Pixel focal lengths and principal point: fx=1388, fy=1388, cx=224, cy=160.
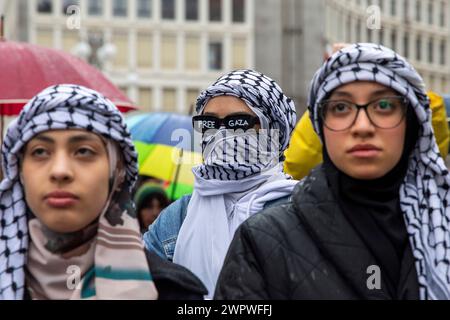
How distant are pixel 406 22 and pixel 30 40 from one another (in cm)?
2735

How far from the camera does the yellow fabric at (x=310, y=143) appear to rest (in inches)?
255

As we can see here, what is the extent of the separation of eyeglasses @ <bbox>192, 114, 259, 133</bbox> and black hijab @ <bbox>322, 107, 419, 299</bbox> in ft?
4.71

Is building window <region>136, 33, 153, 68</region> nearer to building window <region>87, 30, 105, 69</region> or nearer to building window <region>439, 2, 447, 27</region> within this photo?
building window <region>87, 30, 105, 69</region>

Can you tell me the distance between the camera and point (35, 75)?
28.7 feet

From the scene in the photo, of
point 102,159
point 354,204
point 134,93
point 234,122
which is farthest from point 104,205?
point 134,93

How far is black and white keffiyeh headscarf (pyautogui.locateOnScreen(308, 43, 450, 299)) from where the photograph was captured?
395 centimetres

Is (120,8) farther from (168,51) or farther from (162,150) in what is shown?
(162,150)

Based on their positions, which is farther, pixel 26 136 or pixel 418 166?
pixel 418 166

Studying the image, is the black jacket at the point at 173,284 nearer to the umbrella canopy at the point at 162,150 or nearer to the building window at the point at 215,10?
the umbrella canopy at the point at 162,150

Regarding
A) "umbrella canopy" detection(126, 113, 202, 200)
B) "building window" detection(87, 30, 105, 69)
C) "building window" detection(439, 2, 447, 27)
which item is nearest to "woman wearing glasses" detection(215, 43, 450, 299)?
"umbrella canopy" detection(126, 113, 202, 200)

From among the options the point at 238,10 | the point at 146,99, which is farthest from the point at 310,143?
the point at 238,10

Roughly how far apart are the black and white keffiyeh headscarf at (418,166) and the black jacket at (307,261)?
3.0 inches

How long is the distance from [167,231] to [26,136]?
162cm

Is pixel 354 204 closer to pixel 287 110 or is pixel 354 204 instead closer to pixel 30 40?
pixel 287 110
